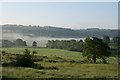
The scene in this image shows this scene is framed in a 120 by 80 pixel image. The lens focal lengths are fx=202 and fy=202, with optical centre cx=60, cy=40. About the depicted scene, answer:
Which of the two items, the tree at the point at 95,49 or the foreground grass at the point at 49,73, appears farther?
the tree at the point at 95,49

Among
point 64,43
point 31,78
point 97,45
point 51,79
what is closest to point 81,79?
point 51,79

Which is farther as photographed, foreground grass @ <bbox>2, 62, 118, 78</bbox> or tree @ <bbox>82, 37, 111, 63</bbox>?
tree @ <bbox>82, 37, 111, 63</bbox>

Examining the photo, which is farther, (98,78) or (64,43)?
(64,43)

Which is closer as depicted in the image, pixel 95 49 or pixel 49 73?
pixel 49 73

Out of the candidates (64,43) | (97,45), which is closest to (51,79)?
(97,45)

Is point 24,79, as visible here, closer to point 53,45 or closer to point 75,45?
point 75,45

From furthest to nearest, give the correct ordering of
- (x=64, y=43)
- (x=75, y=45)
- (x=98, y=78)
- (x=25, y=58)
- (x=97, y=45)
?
(x=64, y=43)
(x=75, y=45)
(x=97, y=45)
(x=25, y=58)
(x=98, y=78)

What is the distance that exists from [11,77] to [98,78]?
849 centimetres

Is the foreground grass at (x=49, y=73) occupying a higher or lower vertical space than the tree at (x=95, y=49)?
lower

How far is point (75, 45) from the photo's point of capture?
126562 mm

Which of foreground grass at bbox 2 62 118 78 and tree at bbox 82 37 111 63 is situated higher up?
tree at bbox 82 37 111 63

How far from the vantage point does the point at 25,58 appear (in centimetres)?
3434

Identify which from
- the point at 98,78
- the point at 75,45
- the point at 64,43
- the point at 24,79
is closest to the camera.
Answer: the point at 24,79

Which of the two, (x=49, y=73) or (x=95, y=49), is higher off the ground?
(x=95, y=49)
